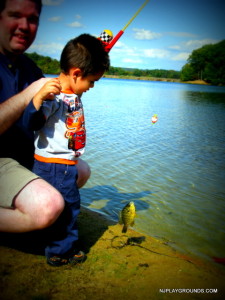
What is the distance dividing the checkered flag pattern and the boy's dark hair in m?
0.39

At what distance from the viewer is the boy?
224 cm

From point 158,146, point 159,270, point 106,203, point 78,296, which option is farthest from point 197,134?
point 78,296

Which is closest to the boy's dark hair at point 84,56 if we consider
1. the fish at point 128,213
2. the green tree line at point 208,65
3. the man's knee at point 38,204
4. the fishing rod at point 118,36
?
the fishing rod at point 118,36

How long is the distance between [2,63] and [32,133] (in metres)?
0.75

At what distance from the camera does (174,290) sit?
7.13 feet

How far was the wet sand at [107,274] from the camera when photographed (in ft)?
6.44

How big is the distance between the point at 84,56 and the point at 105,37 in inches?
27.3

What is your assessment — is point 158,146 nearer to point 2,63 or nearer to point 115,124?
point 115,124

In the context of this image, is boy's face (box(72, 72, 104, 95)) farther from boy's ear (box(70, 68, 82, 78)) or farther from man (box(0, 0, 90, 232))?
man (box(0, 0, 90, 232))

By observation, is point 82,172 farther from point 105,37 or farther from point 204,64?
point 204,64

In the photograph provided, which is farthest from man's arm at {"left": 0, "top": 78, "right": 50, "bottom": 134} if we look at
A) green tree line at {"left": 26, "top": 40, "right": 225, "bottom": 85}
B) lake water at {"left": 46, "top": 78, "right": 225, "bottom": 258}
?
green tree line at {"left": 26, "top": 40, "right": 225, "bottom": 85}

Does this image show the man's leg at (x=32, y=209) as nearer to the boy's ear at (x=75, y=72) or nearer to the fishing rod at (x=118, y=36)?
the boy's ear at (x=75, y=72)

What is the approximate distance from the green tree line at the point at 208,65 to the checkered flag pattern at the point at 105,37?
87.8m

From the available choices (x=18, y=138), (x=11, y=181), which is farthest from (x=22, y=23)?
(x=11, y=181)
